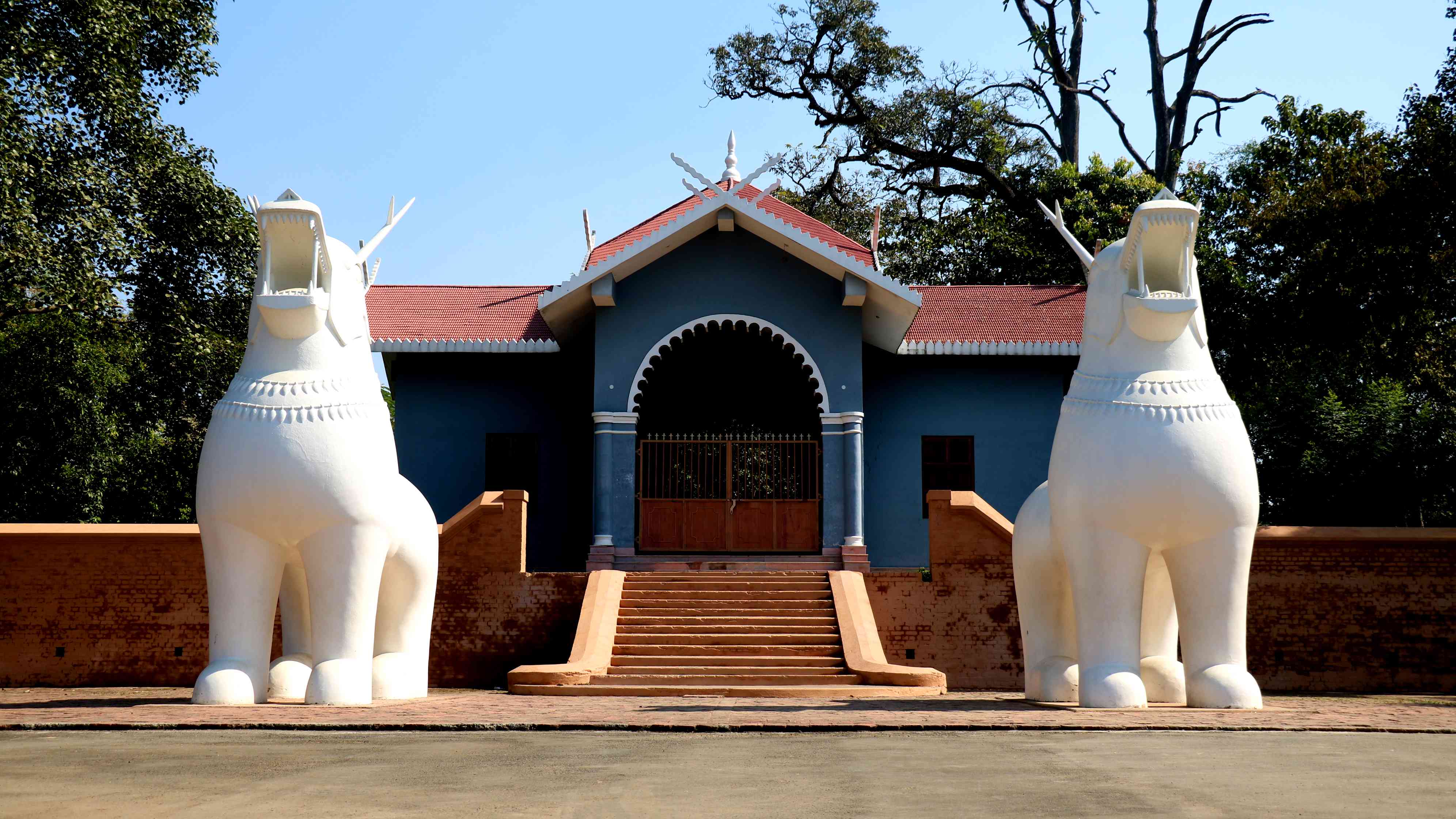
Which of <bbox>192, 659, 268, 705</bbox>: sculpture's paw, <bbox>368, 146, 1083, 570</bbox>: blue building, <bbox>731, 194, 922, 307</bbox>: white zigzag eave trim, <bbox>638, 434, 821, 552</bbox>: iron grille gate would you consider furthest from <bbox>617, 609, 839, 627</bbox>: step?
<bbox>192, 659, 268, 705</bbox>: sculpture's paw

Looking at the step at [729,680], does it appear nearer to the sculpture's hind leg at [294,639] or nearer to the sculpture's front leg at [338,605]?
the sculpture's hind leg at [294,639]

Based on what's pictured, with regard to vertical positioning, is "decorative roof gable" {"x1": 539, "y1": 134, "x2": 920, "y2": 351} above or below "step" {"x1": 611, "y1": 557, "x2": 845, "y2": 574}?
above

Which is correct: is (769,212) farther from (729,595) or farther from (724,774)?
(724,774)

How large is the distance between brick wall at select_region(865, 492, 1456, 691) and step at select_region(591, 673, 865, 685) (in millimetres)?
2002

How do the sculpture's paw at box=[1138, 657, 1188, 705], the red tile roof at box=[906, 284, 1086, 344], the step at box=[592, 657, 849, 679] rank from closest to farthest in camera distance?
the sculpture's paw at box=[1138, 657, 1188, 705] < the step at box=[592, 657, 849, 679] < the red tile roof at box=[906, 284, 1086, 344]

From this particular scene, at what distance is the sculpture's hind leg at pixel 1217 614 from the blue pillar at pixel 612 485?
344 inches

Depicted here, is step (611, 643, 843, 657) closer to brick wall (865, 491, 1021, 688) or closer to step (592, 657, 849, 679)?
step (592, 657, 849, 679)

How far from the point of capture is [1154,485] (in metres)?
8.71

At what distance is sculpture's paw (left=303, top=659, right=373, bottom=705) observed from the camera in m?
8.84

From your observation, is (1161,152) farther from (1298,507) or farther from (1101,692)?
(1101,692)

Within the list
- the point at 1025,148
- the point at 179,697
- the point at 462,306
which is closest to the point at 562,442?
the point at 462,306

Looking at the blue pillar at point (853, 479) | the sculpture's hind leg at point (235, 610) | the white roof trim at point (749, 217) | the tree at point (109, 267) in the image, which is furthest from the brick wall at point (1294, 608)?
the tree at point (109, 267)

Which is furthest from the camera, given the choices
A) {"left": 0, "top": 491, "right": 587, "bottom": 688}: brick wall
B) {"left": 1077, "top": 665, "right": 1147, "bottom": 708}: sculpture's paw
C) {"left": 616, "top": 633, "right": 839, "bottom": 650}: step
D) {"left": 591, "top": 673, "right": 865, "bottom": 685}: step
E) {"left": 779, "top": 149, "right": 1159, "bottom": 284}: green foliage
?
{"left": 779, "top": 149, "right": 1159, "bottom": 284}: green foliage

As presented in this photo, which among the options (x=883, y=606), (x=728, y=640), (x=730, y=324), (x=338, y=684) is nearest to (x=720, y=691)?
(x=728, y=640)
